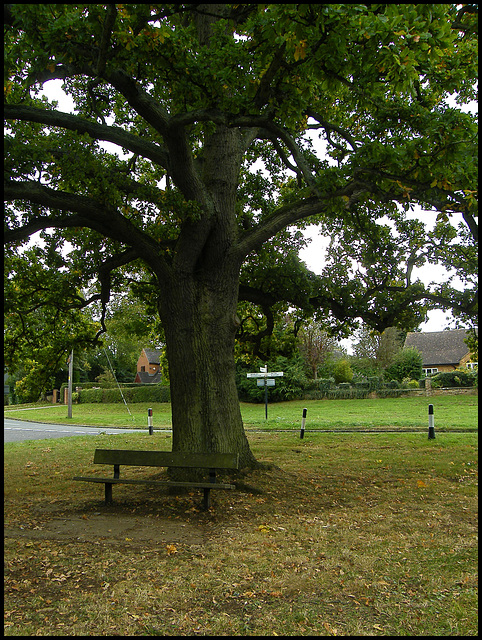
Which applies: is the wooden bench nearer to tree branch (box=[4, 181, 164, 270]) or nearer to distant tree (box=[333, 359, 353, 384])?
tree branch (box=[4, 181, 164, 270])

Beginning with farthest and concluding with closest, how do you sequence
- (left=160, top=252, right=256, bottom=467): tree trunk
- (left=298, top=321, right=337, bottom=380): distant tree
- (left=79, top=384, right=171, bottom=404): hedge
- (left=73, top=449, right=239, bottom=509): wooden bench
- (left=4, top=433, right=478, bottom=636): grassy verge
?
(left=298, top=321, right=337, bottom=380): distant tree
(left=79, top=384, right=171, bottom=404): hedge
(left=160, top=252, right=256, bottom=467): tree trunk
(left=73, top=449, right=239, bottom=509): wooden bench
(left=4, top=433, right=478, bottom=636): grassy verge

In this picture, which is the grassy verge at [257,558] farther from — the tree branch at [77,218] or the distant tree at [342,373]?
the distant tree at [342,373]

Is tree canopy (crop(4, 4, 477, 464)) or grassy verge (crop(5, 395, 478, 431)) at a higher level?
tree canopy (crop(4, 4, 477, 464))

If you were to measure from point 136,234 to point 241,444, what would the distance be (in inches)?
160

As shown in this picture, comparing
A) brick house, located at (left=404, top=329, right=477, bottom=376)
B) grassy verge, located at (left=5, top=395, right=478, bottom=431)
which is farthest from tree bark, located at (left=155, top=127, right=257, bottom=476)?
brick house, located at (left=404, top=329, right=477, bottom=376)

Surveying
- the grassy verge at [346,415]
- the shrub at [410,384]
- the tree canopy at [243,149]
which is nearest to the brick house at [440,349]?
the shrub at [410,384]

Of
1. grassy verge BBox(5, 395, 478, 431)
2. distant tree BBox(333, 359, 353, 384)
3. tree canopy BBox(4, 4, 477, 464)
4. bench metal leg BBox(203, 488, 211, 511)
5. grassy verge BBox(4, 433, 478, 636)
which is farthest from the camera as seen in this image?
distant tree BBox(333, 359, 353, 384)

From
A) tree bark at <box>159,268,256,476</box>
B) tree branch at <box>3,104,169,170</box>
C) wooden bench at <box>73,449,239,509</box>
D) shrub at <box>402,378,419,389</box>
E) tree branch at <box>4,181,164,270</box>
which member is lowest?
shrub at <box>402,378,419,389</box>

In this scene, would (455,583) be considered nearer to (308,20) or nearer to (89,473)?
(308,20)

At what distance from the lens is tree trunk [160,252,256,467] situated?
873cm

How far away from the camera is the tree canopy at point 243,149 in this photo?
567cm

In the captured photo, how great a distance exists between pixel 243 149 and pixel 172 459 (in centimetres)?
633

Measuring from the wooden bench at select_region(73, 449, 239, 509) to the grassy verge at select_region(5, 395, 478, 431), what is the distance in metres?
12.6

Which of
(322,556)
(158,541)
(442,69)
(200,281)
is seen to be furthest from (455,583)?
(442,69)
